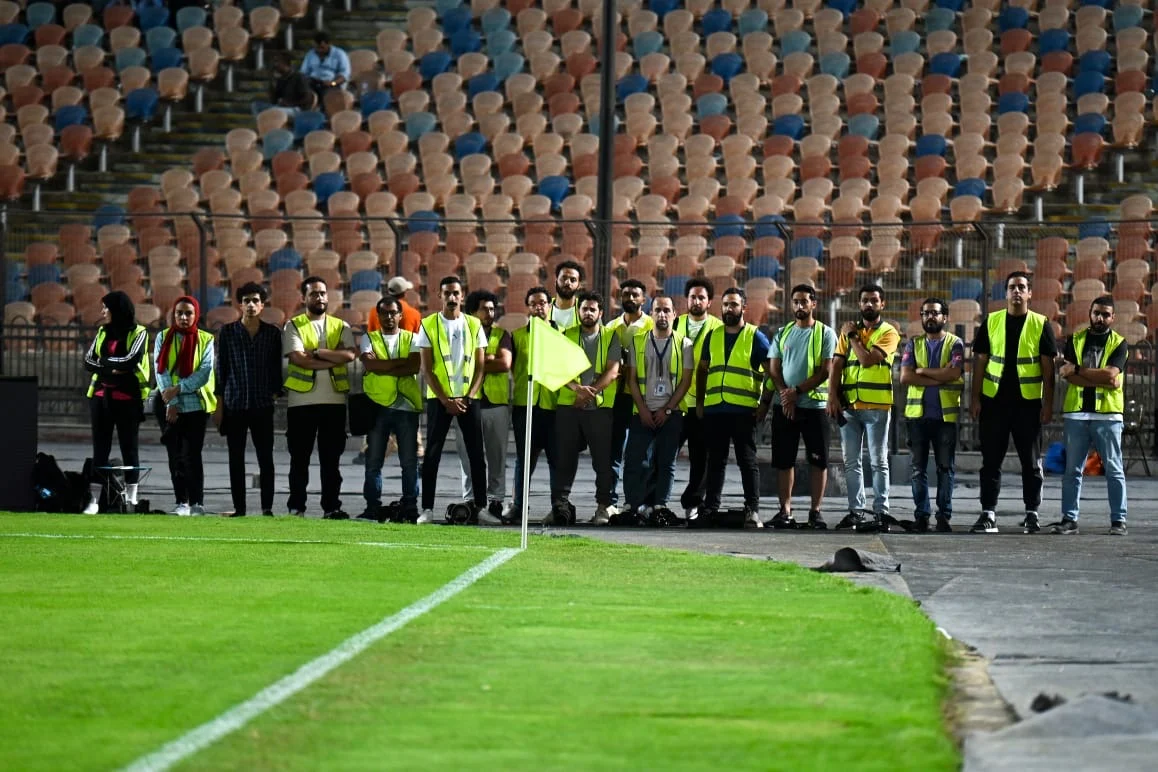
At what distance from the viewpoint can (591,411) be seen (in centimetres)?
1560

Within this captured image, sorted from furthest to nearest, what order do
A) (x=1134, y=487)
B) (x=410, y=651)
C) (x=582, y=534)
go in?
(x=1134, y=487), (x=582, y=534), (x=410, y=651)

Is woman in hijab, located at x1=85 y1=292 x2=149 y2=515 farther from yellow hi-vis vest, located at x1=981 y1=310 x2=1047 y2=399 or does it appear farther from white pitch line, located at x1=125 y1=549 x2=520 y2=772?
yellow hi-vis vest, located at x1=981 y1=310 x2=1047 y2=399

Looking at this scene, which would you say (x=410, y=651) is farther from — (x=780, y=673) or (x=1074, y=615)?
(x=1074, y=615)

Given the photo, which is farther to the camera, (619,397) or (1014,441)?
(619,397)

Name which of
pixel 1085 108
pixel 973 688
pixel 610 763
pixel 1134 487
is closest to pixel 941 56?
pixel 1085 108

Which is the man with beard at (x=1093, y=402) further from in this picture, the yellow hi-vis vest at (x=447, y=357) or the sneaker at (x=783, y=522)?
the yellow hi-vis vest at (x=447, y=357)

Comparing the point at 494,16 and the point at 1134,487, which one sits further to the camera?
the point at 494,16

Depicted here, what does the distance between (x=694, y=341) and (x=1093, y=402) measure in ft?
10.8

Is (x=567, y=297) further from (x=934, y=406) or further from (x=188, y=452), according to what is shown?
(x=188, y=452)

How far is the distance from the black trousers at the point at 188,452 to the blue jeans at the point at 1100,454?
23.3 feet

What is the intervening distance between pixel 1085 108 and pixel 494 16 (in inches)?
407

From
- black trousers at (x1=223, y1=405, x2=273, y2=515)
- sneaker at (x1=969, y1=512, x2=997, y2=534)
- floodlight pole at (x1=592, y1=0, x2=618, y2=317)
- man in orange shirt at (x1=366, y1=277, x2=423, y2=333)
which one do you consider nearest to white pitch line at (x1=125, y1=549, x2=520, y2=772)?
black trousers at (x1=223, y1=405, x2=273, y2=515)

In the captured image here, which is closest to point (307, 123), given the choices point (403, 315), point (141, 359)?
point (403, 315)

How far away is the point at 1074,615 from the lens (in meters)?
9.45
